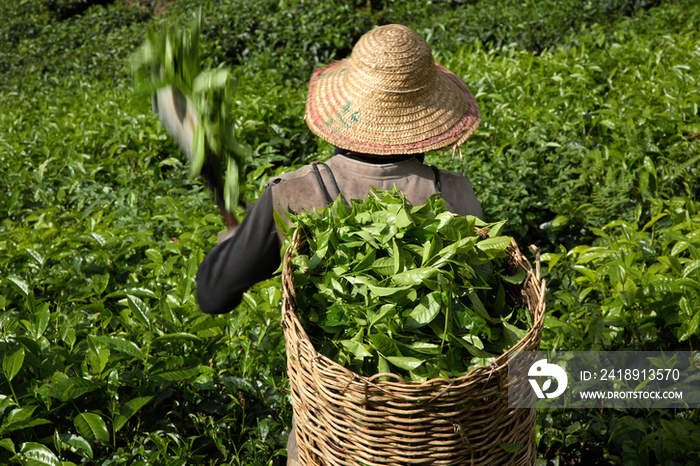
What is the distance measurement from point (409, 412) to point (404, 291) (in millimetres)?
292

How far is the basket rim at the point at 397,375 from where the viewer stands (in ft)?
3.75

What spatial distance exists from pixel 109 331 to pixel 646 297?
252 cm

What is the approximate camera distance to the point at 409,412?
1162 mm

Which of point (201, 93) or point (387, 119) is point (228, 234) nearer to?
point (201, 93)

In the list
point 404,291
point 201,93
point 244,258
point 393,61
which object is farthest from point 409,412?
point 201,93

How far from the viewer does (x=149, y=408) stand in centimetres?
204

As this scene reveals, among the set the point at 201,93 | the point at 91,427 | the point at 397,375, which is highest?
the point at 201,93

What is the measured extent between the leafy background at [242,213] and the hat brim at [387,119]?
778 mm

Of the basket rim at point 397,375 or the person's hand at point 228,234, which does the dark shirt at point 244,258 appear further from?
the basket rim at point 397,375

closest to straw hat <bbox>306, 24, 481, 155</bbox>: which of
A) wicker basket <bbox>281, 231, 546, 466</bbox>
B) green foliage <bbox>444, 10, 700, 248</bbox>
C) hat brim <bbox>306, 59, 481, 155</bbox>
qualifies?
hat brim <bbox>306, 59, 481, 155</bbox>

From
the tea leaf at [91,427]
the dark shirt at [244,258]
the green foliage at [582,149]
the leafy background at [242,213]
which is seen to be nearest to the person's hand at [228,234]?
the dark shirt at [244,258]

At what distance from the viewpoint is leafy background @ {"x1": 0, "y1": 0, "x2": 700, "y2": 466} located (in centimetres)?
192

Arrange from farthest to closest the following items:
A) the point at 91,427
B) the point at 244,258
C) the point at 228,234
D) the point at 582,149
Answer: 1. the point at 582,149
2. the point at 228,234
3. the point at 244,258
4. the point at 91,427

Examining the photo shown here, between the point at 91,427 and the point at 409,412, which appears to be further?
the point at 91,427
